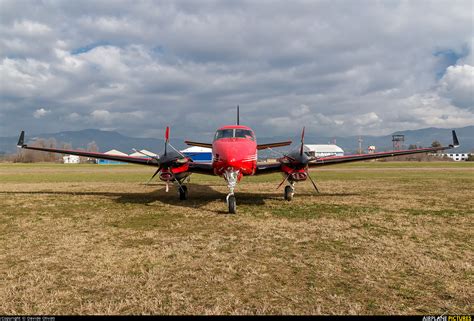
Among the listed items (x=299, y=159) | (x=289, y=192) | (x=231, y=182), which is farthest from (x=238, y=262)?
(x=289, y=192)

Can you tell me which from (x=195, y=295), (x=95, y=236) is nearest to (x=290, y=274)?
(x=195, y=295)

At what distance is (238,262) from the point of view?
5926mm

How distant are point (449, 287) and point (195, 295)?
3861 mm

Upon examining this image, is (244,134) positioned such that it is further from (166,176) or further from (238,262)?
(238,262)

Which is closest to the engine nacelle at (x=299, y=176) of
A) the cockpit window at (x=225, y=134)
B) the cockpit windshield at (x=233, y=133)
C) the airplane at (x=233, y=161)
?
the airplane at (x=233, y=161)

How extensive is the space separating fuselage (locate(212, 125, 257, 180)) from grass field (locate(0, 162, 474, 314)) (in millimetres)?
1768

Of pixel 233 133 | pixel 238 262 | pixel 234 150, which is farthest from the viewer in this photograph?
pixel 233 133

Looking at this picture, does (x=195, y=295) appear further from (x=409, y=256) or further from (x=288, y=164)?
(x=288, y=164)

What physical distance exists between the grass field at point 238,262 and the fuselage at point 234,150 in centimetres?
177

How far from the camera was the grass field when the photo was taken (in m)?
4.18

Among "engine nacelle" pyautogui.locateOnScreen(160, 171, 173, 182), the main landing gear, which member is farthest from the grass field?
"engine nacelle" pyautogui.locateOnScreen(160, 171, 173, 182)

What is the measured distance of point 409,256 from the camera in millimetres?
6184

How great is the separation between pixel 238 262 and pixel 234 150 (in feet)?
19.3

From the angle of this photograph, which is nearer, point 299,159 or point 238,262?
point 238,262
